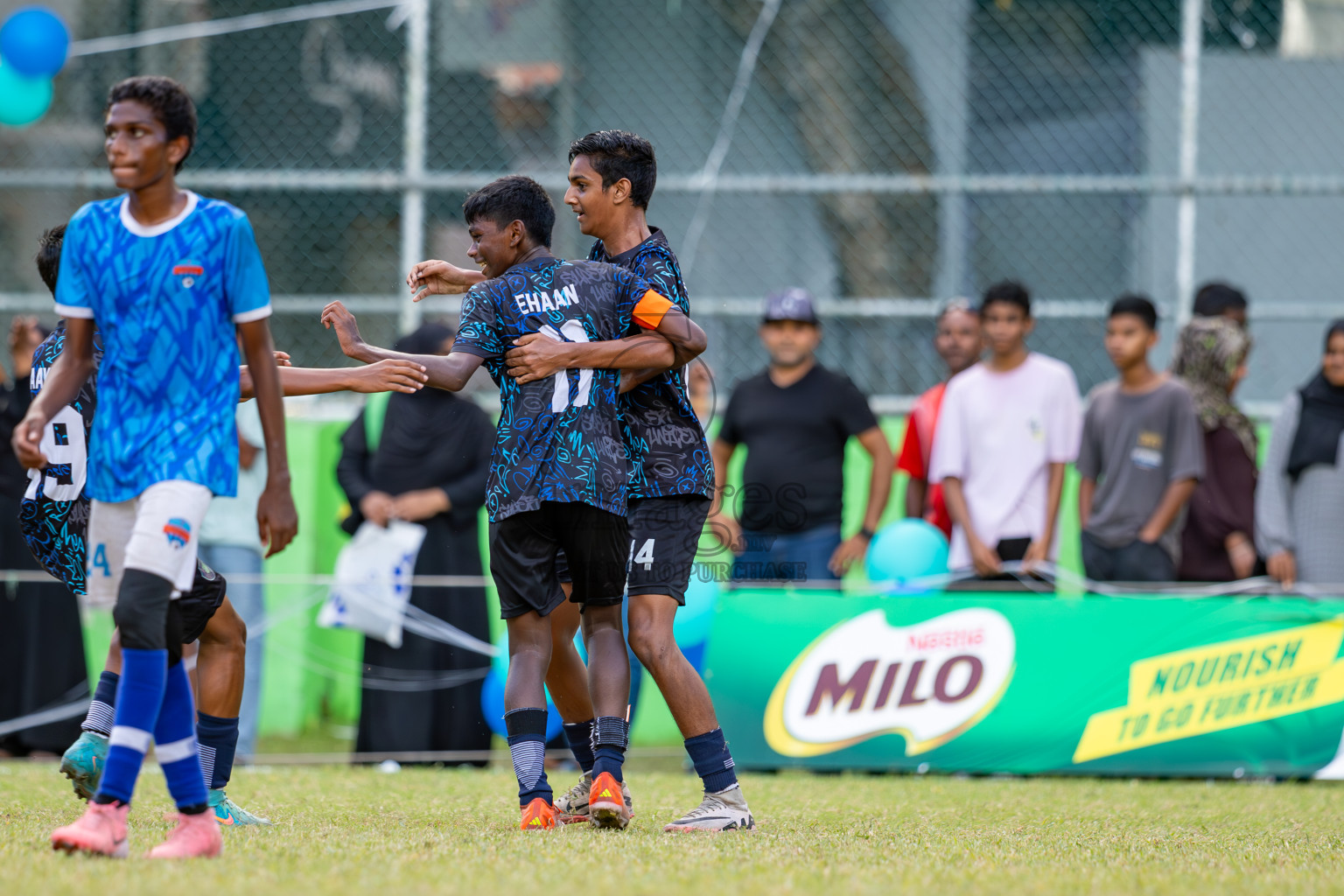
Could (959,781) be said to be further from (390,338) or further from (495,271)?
(390,338)

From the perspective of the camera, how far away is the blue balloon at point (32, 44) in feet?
29.4

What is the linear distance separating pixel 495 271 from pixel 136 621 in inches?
69.2

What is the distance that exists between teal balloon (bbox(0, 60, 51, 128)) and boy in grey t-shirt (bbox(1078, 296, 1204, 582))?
6271 millimetres

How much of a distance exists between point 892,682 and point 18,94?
6040mm

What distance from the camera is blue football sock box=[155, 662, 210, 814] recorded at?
3887 mm

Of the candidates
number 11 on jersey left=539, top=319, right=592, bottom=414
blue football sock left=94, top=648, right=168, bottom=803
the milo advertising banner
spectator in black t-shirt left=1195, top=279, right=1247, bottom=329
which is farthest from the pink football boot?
spectator in black t-shirt left=1195, top=279, right=1247, bottom=329

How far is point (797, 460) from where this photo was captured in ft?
26.6

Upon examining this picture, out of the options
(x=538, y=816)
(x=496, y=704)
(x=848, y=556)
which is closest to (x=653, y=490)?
(x=538, y=816)

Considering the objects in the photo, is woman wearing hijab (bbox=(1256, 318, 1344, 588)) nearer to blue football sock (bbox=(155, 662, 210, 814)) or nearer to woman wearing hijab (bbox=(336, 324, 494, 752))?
woman wearing hijab (bbox=(336, 324, 494, 752))

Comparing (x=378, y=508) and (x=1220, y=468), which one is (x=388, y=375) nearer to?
(x=378, y=508)

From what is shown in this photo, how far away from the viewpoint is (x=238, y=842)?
4.27m

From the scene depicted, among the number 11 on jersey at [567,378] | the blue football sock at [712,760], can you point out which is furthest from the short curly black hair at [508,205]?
the blue football sock at [712,760]

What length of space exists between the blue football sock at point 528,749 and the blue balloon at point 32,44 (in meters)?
6.11

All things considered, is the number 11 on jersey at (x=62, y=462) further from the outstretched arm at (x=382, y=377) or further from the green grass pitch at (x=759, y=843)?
the green grass pitch at (x=759, y=843)
